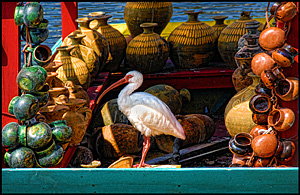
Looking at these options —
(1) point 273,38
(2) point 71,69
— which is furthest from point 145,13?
(1) point 273,38

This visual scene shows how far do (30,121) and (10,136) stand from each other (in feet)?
0.60

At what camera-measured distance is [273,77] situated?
3.34 meters

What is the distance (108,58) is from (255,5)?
10.8m

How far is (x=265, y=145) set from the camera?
132 inches

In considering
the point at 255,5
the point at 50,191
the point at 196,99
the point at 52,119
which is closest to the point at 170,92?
the point at 196,99

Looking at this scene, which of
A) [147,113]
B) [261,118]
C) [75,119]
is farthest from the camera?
[147,113]

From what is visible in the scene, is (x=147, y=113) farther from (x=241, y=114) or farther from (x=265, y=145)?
(x=265, y=145)

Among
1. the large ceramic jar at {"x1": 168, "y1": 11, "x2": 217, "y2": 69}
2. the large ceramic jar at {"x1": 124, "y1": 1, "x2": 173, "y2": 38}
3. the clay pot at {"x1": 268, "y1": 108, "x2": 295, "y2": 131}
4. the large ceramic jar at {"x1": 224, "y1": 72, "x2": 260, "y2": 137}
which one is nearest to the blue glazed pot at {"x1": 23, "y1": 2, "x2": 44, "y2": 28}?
the clay pot at {"x1": 268, "y1": 108, "x2": 295, "y2": 131}

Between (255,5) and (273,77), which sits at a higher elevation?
(273,77)

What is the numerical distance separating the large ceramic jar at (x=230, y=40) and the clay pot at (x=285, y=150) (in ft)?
12.6

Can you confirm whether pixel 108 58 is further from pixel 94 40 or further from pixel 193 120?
pixel 193 120

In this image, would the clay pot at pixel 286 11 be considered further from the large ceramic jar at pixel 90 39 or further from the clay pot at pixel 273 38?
the large ceramic jar at pixel 90 39

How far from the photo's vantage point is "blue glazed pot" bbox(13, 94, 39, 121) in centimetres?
353

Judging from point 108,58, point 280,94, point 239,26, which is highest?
point 280,94
